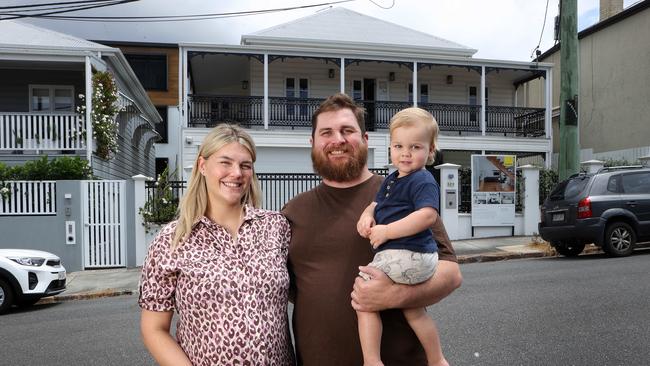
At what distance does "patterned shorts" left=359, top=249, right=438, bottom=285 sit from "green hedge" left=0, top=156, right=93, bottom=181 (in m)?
12.5

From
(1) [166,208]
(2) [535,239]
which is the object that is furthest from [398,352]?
(2) [535,239]

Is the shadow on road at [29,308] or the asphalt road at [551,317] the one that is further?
the shadow on road at [29,308]

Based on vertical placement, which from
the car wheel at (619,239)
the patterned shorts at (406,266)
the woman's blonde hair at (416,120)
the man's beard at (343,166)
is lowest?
the car wheel at (619,239)

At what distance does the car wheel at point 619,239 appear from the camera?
1135 cm

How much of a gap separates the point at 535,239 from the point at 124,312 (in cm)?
988

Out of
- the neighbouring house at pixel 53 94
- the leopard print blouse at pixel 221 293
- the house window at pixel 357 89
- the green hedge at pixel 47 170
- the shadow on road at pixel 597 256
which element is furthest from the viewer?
the house window at pixel 357 89

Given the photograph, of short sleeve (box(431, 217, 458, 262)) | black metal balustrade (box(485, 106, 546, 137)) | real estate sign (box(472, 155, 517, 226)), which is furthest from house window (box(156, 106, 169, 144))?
short sleeve (box(431, 217, 458, 262))

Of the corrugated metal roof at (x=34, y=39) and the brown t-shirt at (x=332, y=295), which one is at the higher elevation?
the corrugated metal roof at (x=34, y=39)

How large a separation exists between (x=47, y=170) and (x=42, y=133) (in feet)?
9.95

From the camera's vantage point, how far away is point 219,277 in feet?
7.39

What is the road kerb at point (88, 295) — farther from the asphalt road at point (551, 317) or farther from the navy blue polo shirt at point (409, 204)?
the navy blue polo shirt at point (409, 204)

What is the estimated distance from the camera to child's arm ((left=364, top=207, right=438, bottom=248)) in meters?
2.30

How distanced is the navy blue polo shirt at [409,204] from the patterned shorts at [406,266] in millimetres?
25

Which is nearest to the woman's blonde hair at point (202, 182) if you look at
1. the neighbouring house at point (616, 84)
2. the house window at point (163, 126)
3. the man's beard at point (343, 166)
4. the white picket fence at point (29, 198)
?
the man's beard at point (343, 166)
